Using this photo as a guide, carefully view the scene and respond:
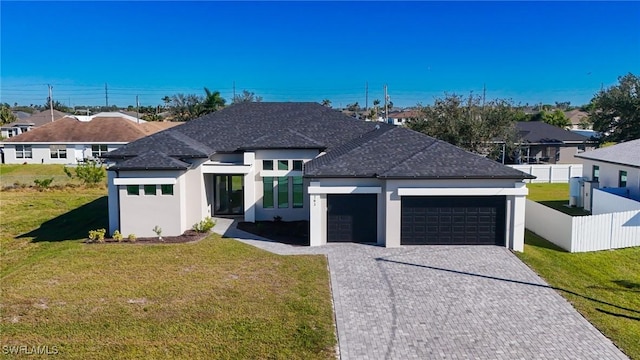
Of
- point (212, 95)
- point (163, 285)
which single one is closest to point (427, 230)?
point (163, 285)

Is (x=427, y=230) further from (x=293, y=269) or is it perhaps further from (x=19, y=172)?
(x=19, y=172)

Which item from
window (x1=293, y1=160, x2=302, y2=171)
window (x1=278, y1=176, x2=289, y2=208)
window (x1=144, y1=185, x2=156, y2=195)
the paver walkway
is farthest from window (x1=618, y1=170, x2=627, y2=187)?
window (x1=144, y1=185, x2=156, y2=195)

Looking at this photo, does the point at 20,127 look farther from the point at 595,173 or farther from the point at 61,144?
the point at 595,173

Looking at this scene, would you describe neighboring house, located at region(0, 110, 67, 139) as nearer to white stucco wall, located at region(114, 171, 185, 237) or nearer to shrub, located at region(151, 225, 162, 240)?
white stucco wall, located at region(114, 171, 185, 237)

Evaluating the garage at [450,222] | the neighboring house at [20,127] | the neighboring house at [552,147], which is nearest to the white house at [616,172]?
the garage at [450,222]

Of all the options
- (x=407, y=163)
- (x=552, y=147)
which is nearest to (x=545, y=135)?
(x=552, y=147)

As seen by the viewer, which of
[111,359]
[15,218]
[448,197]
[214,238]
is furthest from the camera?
[15,218]
